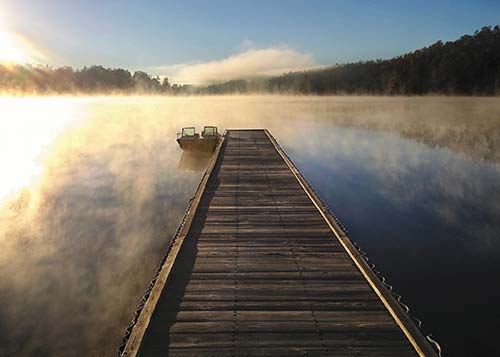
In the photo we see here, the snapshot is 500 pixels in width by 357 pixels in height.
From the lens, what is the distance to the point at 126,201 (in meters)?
17.4

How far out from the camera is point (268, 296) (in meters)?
6.15

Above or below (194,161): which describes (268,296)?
above

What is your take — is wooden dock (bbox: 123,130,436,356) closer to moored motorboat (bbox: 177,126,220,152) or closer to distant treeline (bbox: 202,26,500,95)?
moored motorboat (bbox: 177,126,220,152)

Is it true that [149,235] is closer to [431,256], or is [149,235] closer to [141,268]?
[141,268]

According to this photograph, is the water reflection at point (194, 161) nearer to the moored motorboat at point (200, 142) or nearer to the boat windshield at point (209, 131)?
the moored motorboat at point (200, 142)

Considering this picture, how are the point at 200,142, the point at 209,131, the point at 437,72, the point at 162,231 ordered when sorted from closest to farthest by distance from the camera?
the point at 162,231
the point at 200,142
the point at 209,131
the point at 437,72

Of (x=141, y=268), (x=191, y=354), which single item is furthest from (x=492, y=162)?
(x=191, y=354)

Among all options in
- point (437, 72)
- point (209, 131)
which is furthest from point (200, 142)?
point (437, 72)

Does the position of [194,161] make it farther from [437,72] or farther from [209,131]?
[437,72]

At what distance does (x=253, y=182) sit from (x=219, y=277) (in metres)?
7.25

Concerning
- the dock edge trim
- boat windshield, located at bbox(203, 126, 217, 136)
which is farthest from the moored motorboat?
the dock edge trim

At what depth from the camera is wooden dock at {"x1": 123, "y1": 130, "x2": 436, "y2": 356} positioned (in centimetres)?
504

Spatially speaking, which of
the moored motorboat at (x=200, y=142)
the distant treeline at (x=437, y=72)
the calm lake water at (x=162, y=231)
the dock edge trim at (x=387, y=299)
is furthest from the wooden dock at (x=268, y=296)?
the distant treeline at (x=437, y=72)

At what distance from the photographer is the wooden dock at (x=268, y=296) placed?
5.04 metres
